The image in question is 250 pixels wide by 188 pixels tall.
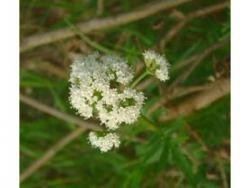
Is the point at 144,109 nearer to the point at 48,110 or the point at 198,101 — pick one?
the point at 198,101

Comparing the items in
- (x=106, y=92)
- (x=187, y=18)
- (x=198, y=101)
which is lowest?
(x=106, y=92)

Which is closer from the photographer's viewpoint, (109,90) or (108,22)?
(109,90)

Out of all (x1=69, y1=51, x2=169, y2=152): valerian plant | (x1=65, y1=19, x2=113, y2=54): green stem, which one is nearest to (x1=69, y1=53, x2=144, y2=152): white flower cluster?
(x1=69, y1=51, x2=169, y2=152): valerian plant

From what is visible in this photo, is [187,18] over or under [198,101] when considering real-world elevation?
over

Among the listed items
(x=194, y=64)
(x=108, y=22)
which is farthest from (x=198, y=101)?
(x=108, y=22)

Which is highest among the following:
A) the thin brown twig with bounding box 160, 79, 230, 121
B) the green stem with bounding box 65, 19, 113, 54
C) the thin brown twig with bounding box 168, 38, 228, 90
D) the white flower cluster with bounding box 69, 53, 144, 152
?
the green stem with bounding box 65, 19, 113, 54

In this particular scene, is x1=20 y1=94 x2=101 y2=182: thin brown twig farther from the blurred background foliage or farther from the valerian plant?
the valerian plant

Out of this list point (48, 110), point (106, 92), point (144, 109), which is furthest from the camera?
point (48, 110)

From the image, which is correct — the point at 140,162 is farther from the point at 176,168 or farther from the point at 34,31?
the point at 34,31
